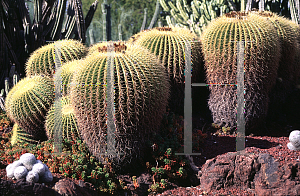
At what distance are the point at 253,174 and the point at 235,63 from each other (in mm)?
1973

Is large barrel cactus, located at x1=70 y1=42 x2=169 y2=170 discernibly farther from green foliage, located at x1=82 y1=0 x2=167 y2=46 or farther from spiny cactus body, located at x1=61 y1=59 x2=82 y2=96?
green foliage, located at x1=82 y1=0 x2=167 y2=46

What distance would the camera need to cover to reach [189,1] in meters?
10.2

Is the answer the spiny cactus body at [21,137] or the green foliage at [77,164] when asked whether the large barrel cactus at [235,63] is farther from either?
the spiny cactus body at [21,137]

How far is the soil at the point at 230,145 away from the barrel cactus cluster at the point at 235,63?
0.25 metres

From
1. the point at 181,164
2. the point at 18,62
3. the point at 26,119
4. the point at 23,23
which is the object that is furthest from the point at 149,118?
the point at 23,23

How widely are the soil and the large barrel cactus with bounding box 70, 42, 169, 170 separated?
15.4 inches

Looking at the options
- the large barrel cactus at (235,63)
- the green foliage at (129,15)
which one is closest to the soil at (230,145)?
the large barrel cactus at (235,63)

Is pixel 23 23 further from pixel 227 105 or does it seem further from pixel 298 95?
pixel 298 95

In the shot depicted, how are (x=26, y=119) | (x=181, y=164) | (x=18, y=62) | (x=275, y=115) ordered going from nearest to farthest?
1. (x=181, y=164)
2. (x=26, y=119)
3. (x=275, y=115)
4. (x=18, y=62)

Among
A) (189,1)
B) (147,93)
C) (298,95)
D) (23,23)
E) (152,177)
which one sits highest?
(189,1)

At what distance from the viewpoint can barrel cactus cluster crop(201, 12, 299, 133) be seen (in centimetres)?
458

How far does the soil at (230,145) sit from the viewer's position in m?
3.35

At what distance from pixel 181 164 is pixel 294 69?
3498 mm

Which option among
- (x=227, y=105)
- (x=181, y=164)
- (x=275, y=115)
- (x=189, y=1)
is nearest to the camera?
(x=181, y=164)
